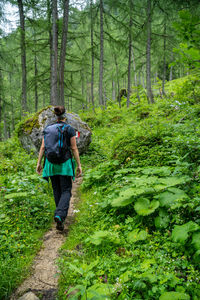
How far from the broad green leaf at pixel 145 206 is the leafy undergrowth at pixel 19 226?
1.70 metres

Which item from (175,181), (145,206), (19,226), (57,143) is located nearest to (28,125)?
(57,143)

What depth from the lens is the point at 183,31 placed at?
1525mm

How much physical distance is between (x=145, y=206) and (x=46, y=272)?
1612 mm

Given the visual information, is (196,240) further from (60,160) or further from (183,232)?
(60,160)

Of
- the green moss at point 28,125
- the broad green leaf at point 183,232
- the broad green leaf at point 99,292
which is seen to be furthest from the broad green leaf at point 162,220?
the green moss at point 28,125

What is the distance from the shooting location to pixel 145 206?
288cm

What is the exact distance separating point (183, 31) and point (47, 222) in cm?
372

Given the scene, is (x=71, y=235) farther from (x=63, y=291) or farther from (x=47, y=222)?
(x=63, y=291)

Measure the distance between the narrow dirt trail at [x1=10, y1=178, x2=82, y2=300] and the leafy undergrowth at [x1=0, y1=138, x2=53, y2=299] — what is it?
97 mm

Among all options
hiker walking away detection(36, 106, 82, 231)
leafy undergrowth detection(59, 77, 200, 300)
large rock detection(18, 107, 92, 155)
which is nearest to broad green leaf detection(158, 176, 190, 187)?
leafy undergrowth detection(59, 77, 200, 300)

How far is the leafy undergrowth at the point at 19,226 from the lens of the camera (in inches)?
95.5

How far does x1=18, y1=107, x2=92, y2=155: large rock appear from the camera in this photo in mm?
Answer: 7746

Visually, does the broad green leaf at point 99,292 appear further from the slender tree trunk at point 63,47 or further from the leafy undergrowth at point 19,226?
the slender tree trunk at point 63,47

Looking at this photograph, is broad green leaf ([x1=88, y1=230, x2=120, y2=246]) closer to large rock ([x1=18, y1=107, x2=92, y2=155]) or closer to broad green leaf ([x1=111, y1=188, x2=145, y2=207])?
broad green leaf ([x1=111, y1=188, x2=145, y2=207])
